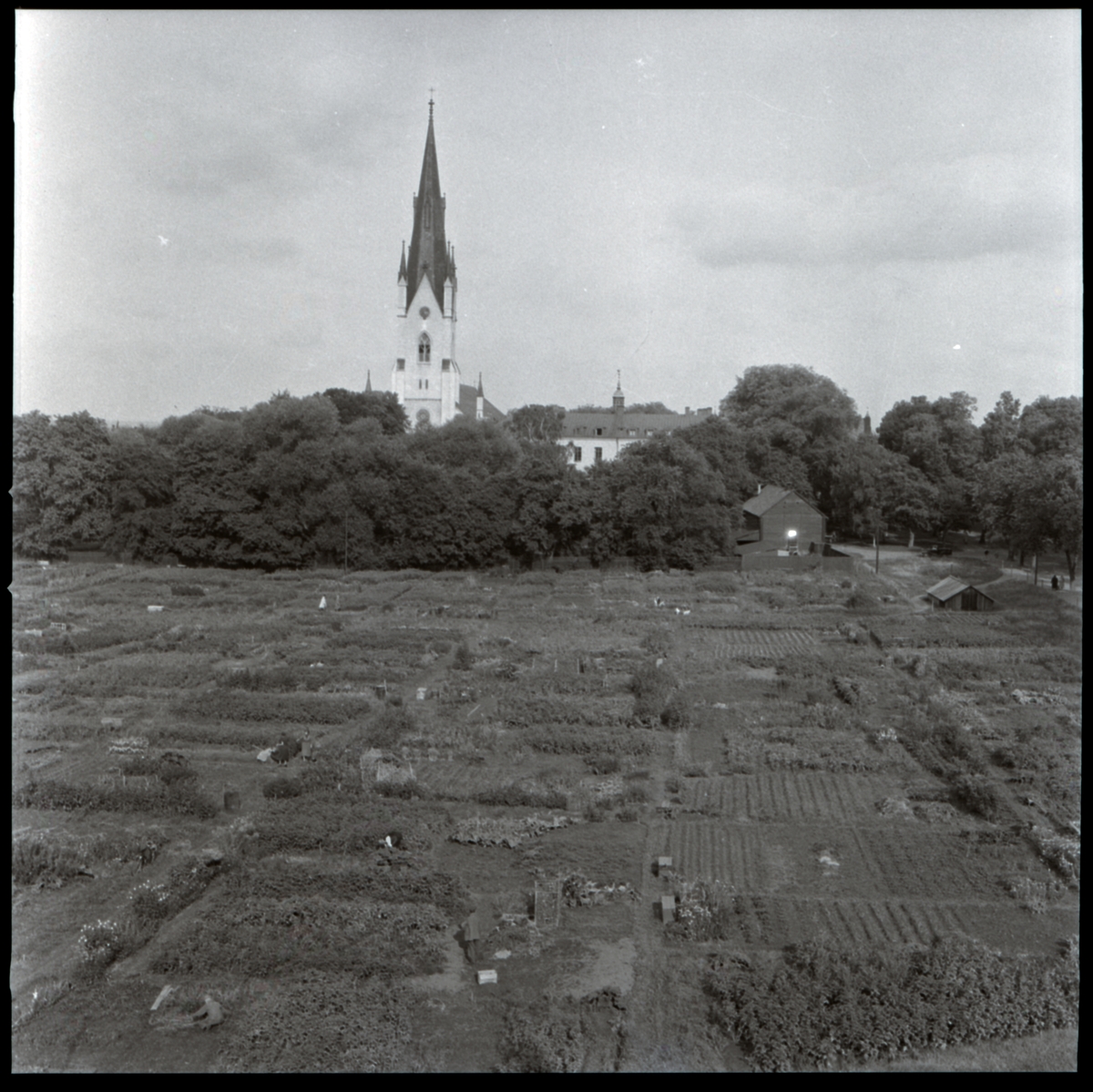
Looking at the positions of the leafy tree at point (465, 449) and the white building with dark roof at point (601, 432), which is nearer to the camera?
the leafy tree at point (465, 449)

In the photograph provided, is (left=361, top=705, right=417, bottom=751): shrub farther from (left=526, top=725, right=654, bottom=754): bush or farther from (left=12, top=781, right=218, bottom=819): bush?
(left=12, top=781, right=218, bottom=819): bush

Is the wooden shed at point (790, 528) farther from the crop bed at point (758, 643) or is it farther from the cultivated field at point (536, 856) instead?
the cultivated field at point (536, 856)

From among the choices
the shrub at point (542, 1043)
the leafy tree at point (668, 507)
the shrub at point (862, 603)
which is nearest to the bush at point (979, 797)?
the shrub at point (542, 1043)

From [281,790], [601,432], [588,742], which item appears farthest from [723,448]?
[281,790]

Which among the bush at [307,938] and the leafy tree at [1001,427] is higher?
the leafy tree at [1001,427]

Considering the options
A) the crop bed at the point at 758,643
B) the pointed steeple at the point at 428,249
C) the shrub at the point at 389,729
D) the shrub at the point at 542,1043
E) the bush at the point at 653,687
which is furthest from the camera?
the pointed steeple at the point at 428,249

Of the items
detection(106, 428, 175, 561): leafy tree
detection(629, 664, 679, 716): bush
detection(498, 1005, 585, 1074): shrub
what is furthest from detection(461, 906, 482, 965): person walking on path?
detection(106, 428, 175, 561): leafy tree

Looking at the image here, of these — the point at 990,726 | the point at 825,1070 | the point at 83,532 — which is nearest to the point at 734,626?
the point at 990,726
